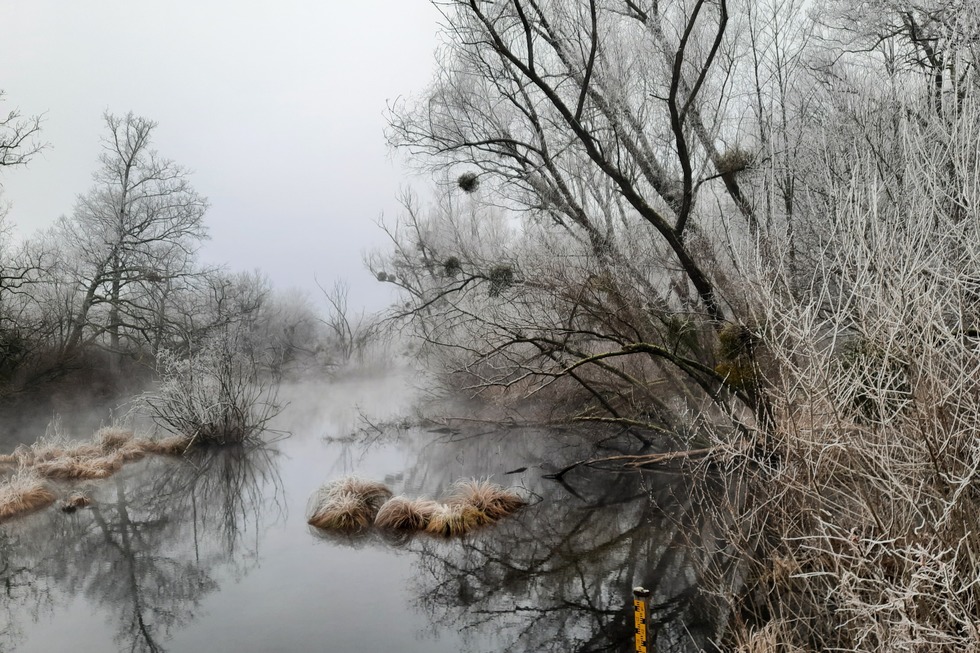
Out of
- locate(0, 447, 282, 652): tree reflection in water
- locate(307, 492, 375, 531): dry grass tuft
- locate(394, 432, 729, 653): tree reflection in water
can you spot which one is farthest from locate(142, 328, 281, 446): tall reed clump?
locate(394, 432, 729, 653): tree reflection in water

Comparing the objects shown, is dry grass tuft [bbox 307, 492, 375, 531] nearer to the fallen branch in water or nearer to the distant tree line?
the fallen branch in water

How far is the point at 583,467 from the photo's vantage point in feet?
39.1

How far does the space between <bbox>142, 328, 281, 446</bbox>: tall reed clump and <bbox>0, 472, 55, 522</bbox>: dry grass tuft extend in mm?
4457

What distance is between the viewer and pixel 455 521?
8375 mm

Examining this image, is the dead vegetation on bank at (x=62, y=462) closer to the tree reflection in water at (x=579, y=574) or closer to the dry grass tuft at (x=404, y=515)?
the dry grass tuft at (x=404, y=515)

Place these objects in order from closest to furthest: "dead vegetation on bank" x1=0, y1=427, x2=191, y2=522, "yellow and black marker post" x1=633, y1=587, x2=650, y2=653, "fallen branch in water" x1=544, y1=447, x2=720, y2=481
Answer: "yellow and black marker post" x1=633, y1=587, x2=650, y2=653 < "fallen branch in water" x1=544, y1=447, x2=720, y2=481 < "dead vegetation on bank" x1=0, y1=427, x2=191, y2=522

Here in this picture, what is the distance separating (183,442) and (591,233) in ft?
36.6

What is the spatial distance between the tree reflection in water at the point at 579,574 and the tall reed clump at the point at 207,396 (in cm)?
949

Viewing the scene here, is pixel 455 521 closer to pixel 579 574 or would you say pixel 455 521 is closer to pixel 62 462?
pixel 579 574

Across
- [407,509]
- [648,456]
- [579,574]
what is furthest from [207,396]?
[579,574]

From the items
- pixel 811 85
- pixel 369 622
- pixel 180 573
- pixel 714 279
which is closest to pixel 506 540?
pixel 369 622

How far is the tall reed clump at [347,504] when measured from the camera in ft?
29.3

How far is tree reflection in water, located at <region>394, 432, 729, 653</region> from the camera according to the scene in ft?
17.1

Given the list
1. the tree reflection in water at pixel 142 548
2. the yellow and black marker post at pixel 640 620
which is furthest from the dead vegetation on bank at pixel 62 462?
the yellow and black marker post at pixel 640 620
